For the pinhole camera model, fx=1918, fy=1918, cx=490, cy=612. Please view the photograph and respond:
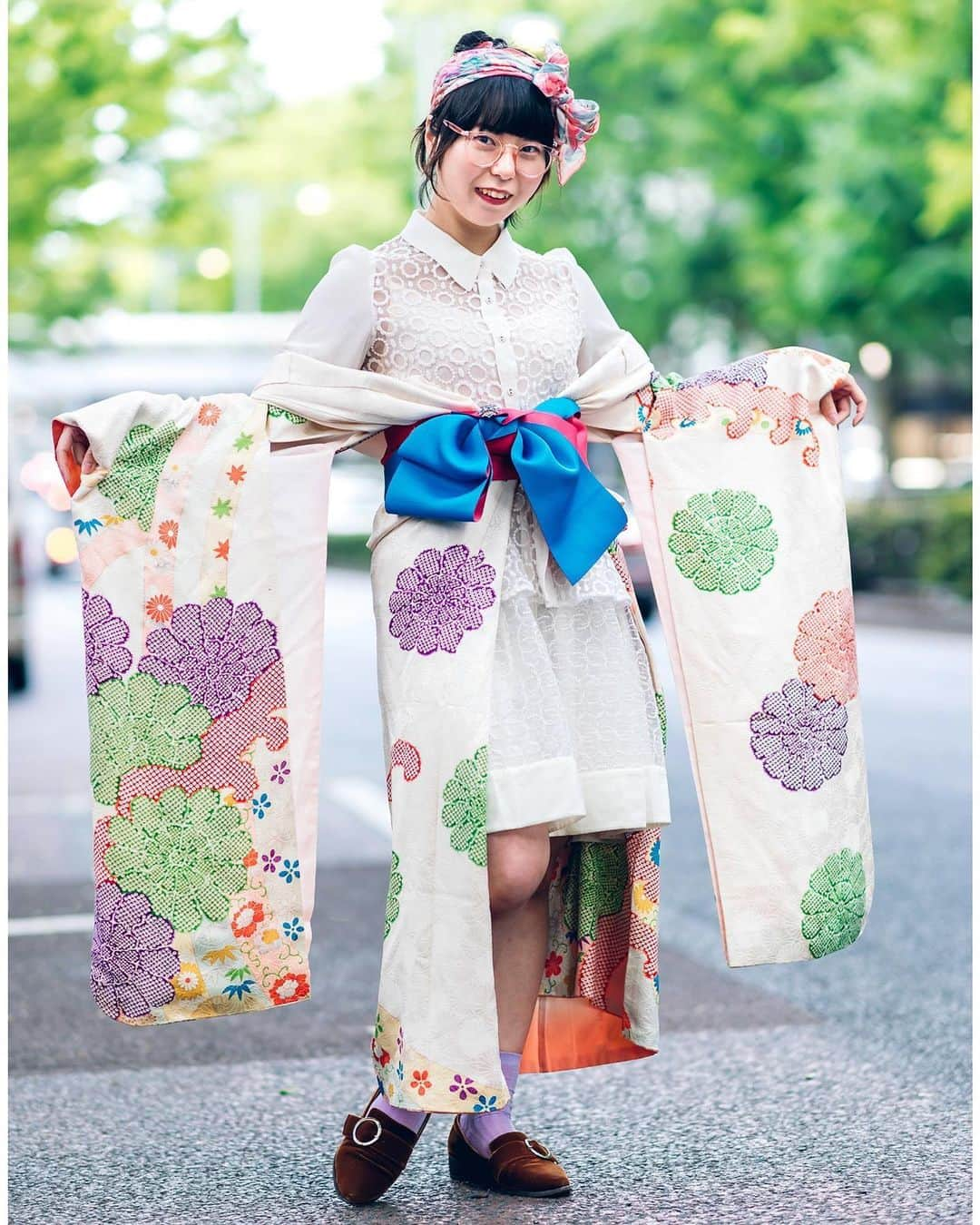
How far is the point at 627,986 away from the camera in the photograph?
3.51 meters

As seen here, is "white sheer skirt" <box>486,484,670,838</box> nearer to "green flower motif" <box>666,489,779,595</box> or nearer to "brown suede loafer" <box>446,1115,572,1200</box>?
"green flower motif" <box>666,489,779,595</box>

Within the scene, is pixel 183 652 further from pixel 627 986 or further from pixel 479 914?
pixel 627 986

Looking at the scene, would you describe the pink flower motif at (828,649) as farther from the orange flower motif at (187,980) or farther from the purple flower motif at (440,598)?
the orange flower motif at (187,980)

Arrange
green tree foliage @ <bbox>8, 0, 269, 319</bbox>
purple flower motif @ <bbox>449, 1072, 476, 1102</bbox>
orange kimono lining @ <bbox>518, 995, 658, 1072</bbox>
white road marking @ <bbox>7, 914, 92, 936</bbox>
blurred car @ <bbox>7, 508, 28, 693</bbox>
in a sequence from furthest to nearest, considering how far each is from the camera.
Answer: green tree foliage @ <bbox>8, 0, 269, 319</bbox>, blurred car @ <bbox>7, 508, 28, 693</bbox>, white road marking @ <bbox>7, 914, 92, 936</bbox>, orange kimono lining @ <bbox>518, 995, 658, 1072</bbox>, purple flower motif @ <bbox>449, 1072, 476, 1102</bbox>

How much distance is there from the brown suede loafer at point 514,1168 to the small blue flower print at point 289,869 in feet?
1.84

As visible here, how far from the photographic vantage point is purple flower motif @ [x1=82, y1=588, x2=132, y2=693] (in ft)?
11.1

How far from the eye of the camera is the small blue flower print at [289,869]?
3.36 m

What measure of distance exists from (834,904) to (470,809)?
2.37ft

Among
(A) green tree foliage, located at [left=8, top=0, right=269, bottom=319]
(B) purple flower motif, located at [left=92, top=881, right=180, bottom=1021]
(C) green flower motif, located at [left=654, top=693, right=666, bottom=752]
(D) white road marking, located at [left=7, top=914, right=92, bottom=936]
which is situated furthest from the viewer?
(A) green tree foliage, located at [left=8, top=0, right=269, bottom=319]

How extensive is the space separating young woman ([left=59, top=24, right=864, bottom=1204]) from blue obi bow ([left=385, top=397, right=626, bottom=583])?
59 mm

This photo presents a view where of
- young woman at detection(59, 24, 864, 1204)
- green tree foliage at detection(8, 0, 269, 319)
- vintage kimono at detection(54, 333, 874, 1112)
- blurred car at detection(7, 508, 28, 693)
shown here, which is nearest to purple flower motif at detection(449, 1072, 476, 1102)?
vintage kimono at detection(54, 333, 874, 1112)

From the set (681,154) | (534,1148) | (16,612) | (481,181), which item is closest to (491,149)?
(481,181)

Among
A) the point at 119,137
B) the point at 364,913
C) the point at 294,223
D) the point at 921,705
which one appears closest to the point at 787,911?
the point at 364,913

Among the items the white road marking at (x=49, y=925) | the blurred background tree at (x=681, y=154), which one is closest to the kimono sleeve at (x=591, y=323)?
the white road marking at (x=49, y=925)
